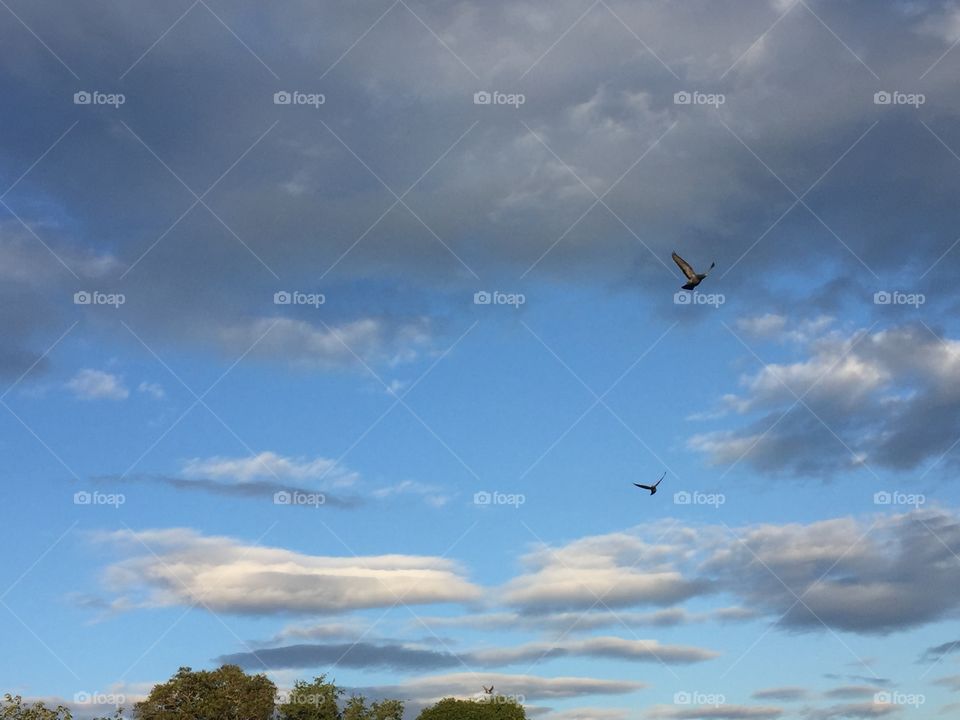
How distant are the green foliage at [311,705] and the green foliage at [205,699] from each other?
3192mm

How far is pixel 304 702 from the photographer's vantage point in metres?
126

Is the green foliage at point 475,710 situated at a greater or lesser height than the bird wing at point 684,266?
lesser

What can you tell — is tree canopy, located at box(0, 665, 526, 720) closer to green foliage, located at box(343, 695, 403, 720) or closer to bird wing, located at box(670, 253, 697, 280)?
green foliage, located at box(343, 695, 403, 720)

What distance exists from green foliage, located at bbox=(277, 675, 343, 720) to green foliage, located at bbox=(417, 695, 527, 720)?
10736 mm

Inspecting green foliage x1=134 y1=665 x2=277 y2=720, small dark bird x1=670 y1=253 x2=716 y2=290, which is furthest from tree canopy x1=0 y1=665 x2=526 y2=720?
small dark bird x1=670 y1=253 x2=716 y2=290

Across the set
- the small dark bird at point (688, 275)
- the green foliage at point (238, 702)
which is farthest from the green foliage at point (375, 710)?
the small dark bird at point (688, 275)

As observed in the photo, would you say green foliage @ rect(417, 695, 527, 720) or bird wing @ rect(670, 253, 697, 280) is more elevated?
bird wing @ rect(670, 253, 697, 280)

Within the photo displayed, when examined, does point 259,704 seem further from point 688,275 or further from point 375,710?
point 688,275

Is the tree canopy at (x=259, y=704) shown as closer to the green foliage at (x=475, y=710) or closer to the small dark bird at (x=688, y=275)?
the green foliage at (x=475, y=710)

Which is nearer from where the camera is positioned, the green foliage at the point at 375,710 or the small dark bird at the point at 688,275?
the small dark bird at the point at 688,275

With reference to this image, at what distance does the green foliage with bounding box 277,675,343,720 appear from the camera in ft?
414

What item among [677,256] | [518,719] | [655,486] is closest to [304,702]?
[518,719]

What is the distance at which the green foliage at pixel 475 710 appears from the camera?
12675cm

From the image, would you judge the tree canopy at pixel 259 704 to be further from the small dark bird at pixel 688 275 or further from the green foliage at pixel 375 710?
the small dark bird at pixel 688 275
